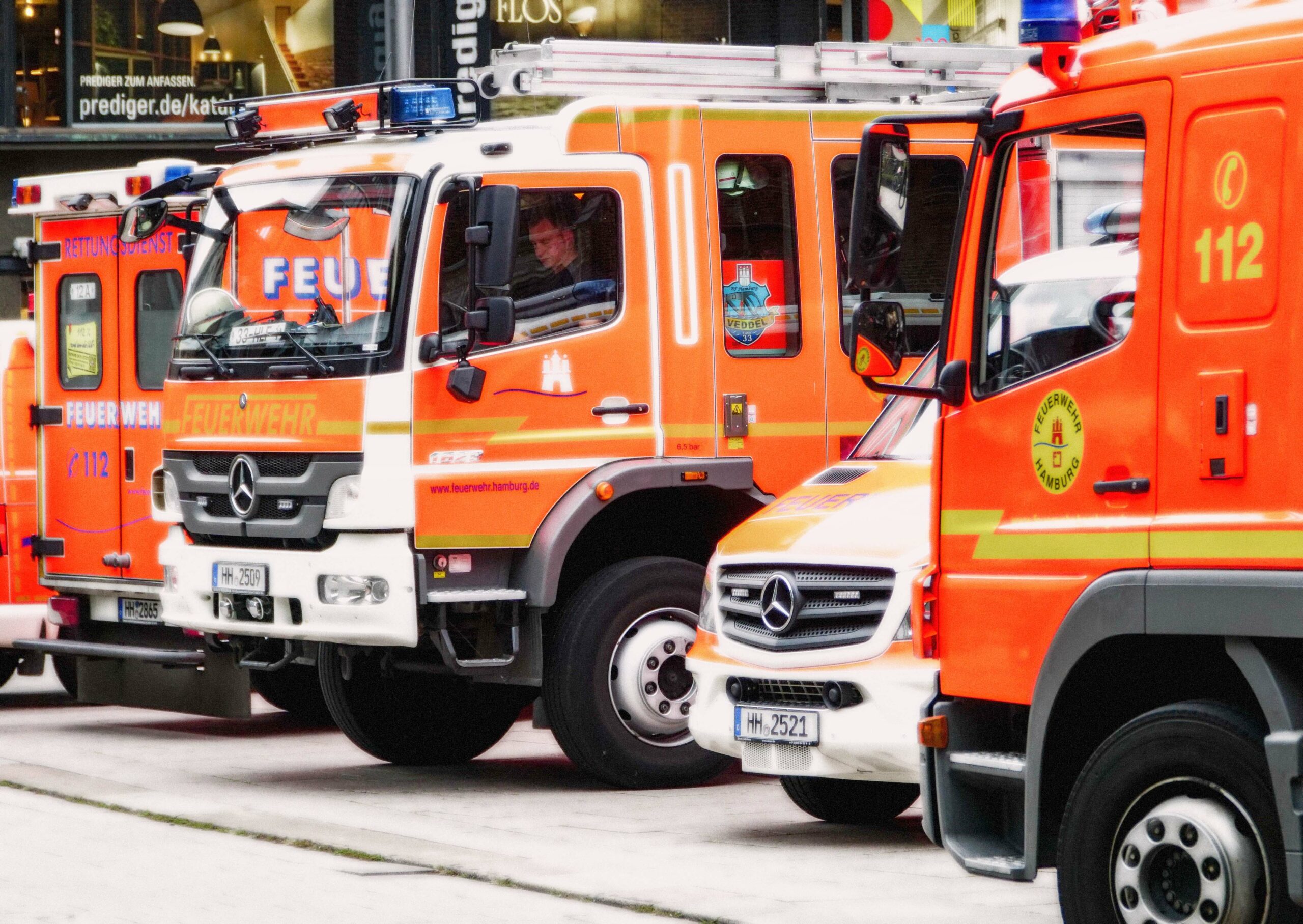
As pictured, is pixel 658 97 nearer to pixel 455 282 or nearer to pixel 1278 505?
pixel 455 282

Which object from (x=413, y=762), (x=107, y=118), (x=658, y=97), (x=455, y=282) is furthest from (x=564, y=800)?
(x=107, y=118)

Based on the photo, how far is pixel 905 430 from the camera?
9430 millimetres

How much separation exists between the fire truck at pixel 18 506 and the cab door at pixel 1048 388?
817 centimetres

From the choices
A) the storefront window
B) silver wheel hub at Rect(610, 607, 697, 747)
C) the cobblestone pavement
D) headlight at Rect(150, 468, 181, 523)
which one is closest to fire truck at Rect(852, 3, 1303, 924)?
the cobblestone pavement

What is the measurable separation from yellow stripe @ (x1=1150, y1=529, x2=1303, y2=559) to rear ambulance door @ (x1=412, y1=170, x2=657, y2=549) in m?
4.74

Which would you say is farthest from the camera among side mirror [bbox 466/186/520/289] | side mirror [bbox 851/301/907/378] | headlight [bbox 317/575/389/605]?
headlight [bbox 317/575/389/605]

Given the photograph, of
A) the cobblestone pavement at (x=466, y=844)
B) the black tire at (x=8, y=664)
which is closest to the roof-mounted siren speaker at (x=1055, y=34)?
the cobblestone pavement at (x=466, y=844)

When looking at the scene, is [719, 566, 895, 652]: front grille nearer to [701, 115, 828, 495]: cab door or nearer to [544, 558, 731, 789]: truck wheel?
[544, 558, 731, 789]: truck wheel

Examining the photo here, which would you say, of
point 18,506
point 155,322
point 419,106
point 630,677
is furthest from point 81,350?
point 630,677

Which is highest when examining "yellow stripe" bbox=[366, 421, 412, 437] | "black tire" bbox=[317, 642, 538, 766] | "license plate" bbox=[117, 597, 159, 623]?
"yellow stripe" bbox=[366, 421, 412, 437]

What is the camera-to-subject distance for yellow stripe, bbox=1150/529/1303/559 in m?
5.25

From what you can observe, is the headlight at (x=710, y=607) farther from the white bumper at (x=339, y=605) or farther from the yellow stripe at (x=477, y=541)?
the white bumper at (x=339, y=605)

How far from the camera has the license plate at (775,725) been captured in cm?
814

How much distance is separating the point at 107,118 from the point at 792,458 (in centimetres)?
1481
